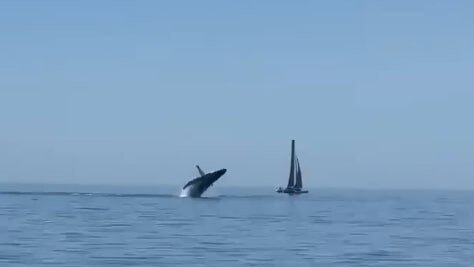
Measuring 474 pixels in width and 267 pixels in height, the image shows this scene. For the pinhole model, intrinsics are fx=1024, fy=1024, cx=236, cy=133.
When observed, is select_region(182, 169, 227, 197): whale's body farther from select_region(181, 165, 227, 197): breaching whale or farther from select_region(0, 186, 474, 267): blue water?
select_region(0, 186, 474, 267): blue water

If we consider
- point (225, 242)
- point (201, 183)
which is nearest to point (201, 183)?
point (201, 183)

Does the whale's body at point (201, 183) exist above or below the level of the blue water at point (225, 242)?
above

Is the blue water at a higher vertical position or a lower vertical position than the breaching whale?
lower

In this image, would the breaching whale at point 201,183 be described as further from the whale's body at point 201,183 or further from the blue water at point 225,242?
the blue water at point 225,242

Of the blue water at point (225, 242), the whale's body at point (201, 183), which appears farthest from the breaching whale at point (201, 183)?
the blue water at point (225, 242)

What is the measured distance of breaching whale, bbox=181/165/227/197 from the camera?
164125mm

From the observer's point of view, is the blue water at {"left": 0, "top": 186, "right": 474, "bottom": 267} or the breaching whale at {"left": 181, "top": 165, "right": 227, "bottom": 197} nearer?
the blue water at {"left": 0, "top": 186, "right": 474, "bottom": 267}

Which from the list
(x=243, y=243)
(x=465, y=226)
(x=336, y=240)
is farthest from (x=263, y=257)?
(x=465, y=226)

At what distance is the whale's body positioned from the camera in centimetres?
16412

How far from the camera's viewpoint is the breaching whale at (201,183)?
16412cm

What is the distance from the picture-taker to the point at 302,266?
53000 mm

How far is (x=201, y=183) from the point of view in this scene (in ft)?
548

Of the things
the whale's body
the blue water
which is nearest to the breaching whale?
the whale's body

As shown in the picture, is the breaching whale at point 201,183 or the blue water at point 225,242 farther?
the breaching whale at point 201,183
